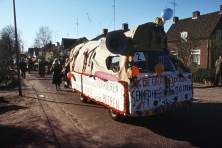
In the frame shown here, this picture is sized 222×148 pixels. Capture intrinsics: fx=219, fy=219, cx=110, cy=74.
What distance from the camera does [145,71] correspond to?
6.20 meters

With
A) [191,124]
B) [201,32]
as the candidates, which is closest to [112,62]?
[191,124]

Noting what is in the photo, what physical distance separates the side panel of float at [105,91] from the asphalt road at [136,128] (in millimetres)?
572

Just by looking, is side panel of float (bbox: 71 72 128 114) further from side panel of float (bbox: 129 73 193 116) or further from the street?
the street

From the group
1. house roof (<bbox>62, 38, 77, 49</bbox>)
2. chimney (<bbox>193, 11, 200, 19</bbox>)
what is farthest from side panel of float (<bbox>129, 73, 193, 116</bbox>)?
house roof (<bbox>62, 38, 77, 49</bbox>)

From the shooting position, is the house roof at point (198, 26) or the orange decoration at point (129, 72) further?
the house roof at point (198, 26)

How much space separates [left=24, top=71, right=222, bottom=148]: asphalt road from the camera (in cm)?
498

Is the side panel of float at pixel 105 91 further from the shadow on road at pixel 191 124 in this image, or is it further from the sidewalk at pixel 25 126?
the sidewalk at pixel 25 126

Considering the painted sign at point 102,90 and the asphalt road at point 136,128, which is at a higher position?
the painted sign at point 102,90

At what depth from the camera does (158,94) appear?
18.8 ft

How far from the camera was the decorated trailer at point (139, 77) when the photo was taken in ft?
17.9

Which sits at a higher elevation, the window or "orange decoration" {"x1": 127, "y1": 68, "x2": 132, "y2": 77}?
the window

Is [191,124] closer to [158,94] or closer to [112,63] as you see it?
[158,94]

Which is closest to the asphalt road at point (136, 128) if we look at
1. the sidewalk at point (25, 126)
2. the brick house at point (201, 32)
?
the sidewalk at point (25, 126)

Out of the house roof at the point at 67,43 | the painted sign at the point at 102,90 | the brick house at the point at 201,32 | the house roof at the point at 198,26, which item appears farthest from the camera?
the house roof at the point at 67,43
